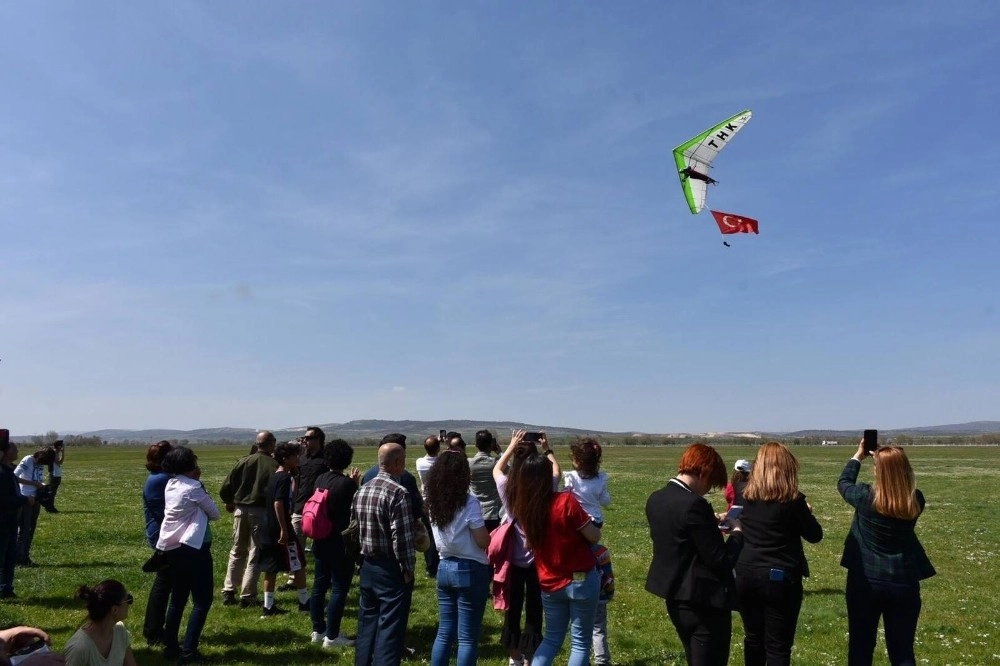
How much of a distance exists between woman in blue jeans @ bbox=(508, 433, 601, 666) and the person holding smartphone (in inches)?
49.9

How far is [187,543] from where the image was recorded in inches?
289

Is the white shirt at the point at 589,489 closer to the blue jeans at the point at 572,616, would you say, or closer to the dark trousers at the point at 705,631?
the blue jeans at the point at 572,616

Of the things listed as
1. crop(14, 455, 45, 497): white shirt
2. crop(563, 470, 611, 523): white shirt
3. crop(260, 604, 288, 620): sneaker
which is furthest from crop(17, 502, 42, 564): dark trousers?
crop(563, 470, 611, 523): white shirt

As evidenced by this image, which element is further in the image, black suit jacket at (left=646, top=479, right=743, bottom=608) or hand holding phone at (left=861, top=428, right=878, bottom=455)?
hand holding phone at (left=861, top=428, right=878, bottom=455)

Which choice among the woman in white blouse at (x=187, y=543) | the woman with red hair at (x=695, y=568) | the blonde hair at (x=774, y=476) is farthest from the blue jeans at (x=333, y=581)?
the blonde hair at (x=774, y=476)

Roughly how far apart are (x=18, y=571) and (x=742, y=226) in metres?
14.1

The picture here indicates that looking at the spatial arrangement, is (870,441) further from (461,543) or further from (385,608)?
(385,608)

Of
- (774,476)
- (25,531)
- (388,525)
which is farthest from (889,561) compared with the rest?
(25,531)

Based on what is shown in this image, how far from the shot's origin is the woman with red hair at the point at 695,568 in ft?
16.6

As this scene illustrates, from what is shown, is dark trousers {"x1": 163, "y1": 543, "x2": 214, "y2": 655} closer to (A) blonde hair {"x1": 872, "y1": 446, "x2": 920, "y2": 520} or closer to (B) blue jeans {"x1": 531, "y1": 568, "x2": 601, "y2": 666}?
(B) blue jeans {"x1": 531, "y1": 568, "x2": 601, "y2": 666}

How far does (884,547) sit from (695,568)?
1.73 meters

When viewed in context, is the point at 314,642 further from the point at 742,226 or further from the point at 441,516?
the point at 742,226

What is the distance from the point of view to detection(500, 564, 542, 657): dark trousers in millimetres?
6395

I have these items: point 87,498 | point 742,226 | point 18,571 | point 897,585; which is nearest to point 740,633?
point 897,585
